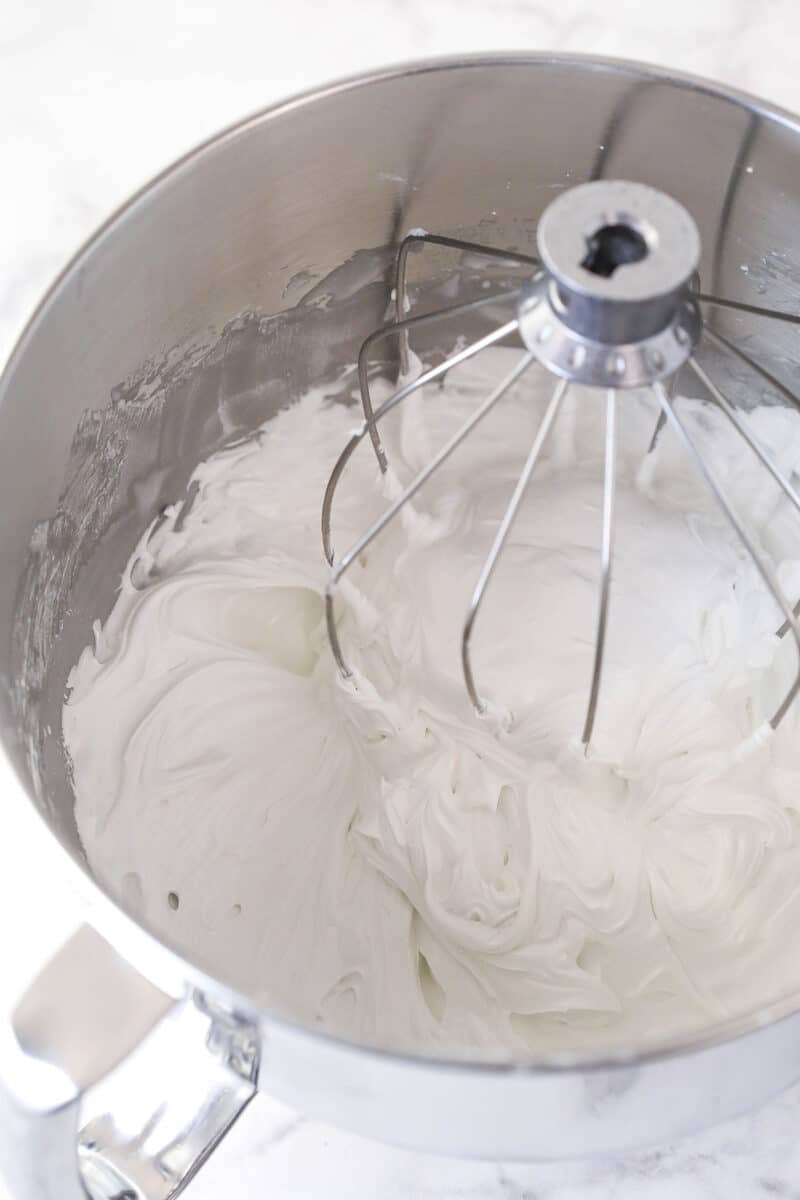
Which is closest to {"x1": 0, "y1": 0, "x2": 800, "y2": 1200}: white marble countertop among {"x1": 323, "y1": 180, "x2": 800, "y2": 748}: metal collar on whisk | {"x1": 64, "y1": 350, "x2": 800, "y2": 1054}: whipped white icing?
{"x1": 64, "y1": 350, "x2": 800, "y2": 1054}: whipped white icing

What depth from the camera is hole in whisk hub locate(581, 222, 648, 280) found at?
455 mm

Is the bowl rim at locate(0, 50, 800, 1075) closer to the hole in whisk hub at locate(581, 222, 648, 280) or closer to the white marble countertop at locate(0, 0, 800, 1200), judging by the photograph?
the hole in whisk hub at locate(581, 222, 648, 280)

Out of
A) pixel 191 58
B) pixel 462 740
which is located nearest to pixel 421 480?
pixel 462 740

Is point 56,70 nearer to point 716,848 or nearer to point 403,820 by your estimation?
point 403,820

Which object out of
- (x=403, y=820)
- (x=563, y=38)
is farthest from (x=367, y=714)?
(x=563, y=38)

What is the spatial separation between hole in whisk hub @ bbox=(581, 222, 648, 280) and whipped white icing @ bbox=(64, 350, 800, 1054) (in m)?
0.30

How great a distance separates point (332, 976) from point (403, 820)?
99 mm

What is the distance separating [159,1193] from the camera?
51cm

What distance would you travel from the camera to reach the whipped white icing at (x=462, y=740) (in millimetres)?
627

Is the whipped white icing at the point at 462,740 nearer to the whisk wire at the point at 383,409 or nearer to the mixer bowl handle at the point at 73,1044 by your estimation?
the whisk wire at the point at 383,409

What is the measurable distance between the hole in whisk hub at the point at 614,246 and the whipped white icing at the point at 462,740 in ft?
1.00

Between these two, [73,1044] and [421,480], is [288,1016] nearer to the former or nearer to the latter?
[73,1044]

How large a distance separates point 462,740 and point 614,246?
13.4 inches

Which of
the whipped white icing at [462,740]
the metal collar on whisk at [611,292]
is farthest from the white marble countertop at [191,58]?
the metal collar on whisk at [611,292]
